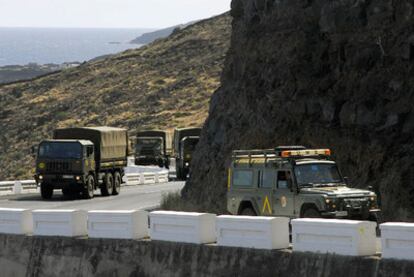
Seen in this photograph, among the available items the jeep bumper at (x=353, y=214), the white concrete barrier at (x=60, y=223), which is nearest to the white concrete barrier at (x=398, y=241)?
the jeep bumper at (x=353, y=214)

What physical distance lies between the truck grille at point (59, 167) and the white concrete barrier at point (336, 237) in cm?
2773

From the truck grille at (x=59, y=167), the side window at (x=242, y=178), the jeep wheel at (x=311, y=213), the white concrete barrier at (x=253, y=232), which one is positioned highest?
the white concrete barrier at (x=253, y=232)

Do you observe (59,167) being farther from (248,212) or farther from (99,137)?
(248,212)

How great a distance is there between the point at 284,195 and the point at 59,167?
2166cm

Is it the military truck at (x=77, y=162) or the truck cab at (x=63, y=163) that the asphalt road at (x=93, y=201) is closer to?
the military truck at (x=77, y=162)

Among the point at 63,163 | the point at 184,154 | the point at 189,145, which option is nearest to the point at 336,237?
the point at 63,163

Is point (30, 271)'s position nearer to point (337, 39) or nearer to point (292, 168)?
point (292, 168)

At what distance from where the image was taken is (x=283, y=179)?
79.1ft

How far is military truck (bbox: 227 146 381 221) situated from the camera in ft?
74.9

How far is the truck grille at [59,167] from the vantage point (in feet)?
144

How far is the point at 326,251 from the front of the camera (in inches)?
651

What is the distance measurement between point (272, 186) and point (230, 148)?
1061 centimetres

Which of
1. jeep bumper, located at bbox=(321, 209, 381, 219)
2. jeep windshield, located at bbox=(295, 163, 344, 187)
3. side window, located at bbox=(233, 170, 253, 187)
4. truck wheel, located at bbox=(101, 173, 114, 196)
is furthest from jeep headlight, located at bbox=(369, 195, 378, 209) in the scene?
truck wheel, located at bbox=(101, 173, 114, 196)

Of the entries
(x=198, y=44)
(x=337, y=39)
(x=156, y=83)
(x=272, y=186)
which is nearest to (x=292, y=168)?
(x=272, y=186)
